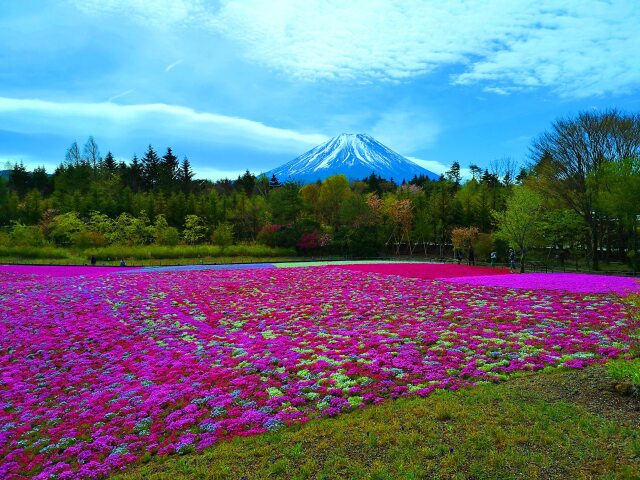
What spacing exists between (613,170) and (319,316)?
1125 inches

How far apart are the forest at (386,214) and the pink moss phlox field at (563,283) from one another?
890 centimetres

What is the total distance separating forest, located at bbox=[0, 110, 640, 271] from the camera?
115 feet

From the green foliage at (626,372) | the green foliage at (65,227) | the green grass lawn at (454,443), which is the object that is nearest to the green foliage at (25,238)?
the green foliage at (65,227)

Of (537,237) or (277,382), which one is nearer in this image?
(277,382)

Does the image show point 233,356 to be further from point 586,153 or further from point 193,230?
point 193,230

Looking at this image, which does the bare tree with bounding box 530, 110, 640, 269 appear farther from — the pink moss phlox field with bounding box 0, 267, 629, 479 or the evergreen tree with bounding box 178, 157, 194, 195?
the evergreen tree with bounding box 178, 157, 194, 195

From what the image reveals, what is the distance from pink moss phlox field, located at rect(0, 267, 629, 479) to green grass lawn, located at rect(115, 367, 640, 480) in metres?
0.64

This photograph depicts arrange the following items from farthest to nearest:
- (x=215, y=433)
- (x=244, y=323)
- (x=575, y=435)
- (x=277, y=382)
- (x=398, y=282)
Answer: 1. (x=398, y=282)
2. (x=244, y=323)
3. (x=277, y=382)
4. (x=215, y=433)
5. (x=575, y=435)

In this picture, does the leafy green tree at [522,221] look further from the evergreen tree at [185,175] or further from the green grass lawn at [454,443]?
the evergreen tree at [185,175]

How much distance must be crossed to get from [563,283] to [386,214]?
3737cm

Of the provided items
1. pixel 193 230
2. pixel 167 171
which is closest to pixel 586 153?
pixel 193 230

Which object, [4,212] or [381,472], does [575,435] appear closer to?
[381,472]

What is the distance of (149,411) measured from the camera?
8.37m

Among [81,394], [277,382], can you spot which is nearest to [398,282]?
[277,382]
